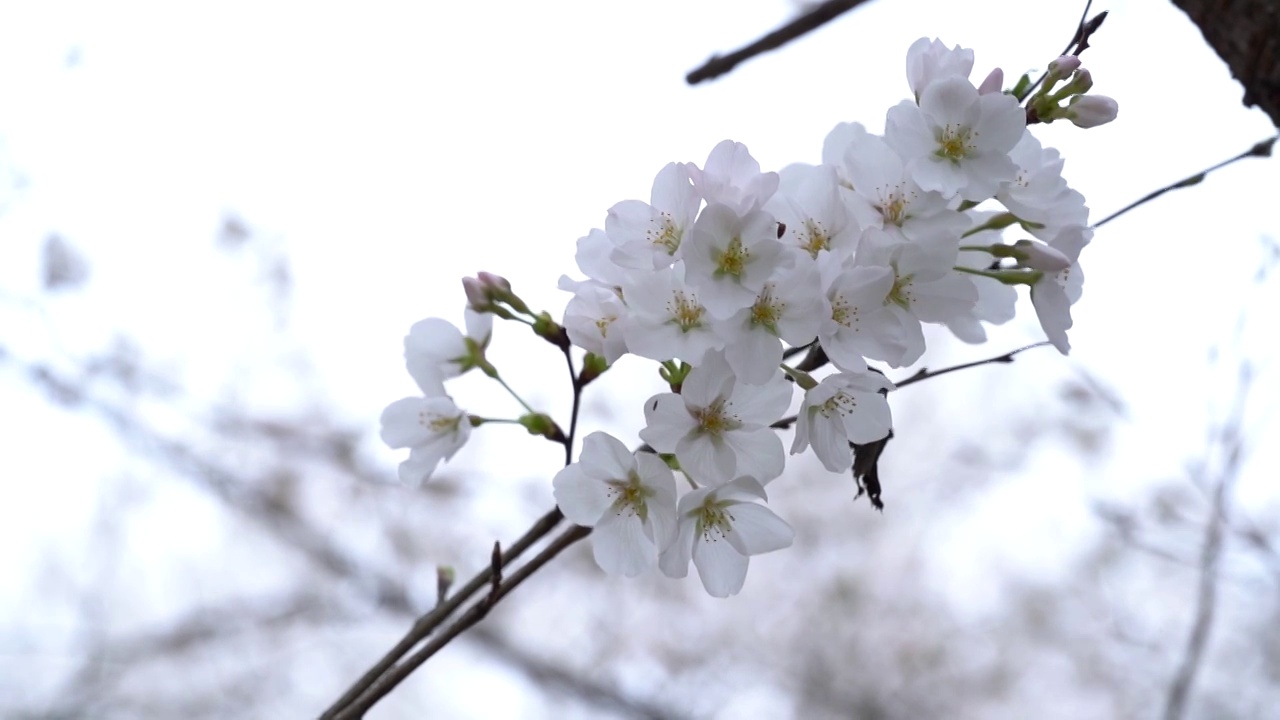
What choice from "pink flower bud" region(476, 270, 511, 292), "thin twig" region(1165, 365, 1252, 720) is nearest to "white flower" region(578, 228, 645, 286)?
"pink flower bud" region(476, 270, 511, 292)

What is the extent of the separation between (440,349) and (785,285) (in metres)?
0.50

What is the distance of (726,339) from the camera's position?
2.27 ft

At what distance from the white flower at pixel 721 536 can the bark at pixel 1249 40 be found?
654 millimetres

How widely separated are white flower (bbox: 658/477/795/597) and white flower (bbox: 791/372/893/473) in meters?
0.07

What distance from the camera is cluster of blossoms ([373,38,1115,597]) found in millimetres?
682

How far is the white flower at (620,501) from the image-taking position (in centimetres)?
76

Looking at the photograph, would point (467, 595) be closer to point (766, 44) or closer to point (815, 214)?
point (815, 214)

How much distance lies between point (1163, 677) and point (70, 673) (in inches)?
229

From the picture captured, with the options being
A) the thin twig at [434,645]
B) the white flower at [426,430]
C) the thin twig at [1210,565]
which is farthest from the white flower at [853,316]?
the thin twig at [1210,565]

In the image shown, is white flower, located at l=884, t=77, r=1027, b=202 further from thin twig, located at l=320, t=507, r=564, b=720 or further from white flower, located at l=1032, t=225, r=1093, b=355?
thin twig, located at l=320, t=507, r=564, b=720

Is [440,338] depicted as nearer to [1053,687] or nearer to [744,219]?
[744,219]

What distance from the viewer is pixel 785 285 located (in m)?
0.67

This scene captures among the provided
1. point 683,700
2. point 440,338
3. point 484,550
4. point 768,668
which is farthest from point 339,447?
point 440,338

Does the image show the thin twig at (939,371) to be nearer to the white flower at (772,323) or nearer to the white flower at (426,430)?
the white flower at (772,323)
